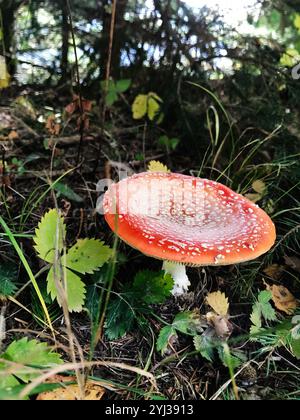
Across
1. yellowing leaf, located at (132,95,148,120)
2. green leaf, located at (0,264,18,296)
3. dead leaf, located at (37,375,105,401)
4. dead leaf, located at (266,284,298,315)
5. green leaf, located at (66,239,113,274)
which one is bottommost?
dead leaf, located at (37,375,105,401)

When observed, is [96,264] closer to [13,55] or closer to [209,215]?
[209,215]

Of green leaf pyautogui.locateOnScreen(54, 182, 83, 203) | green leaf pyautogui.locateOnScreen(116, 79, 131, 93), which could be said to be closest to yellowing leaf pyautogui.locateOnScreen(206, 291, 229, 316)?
green leaf pyautogui.locateOnScreen(54, 182, 83, 203)

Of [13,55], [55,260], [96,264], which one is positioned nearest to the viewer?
[55,260]

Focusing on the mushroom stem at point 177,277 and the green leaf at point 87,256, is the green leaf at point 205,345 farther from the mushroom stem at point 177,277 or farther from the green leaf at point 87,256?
the green leaf at point 87,256

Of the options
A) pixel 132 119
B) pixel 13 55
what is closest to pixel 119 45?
pixel 132 119

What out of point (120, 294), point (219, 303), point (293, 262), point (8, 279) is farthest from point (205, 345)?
point (8, 279)

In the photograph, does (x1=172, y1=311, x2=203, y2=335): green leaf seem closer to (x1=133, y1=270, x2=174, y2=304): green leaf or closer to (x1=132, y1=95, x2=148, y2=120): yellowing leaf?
(x1=133, y1=270, x2=174, y2=304): green leaf
